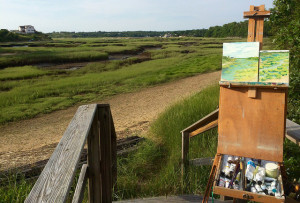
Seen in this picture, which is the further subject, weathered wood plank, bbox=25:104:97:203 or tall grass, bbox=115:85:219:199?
tall grass, bbox=115:85:219:199

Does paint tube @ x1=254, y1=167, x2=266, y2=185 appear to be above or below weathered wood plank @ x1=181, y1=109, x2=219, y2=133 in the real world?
below

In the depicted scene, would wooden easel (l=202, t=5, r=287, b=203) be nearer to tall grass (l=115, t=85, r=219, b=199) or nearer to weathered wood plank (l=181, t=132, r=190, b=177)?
tall grass (l=115, t=85, r=219, b=199)

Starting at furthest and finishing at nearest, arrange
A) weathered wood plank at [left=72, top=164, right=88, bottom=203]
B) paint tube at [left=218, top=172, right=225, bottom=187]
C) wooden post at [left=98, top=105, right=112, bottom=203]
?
wooden post at [left=98, top=105, right=112, bottom=203], paint tube at [left=218, top=172, right=225, bottom=187], weathered wood plank at [left=72, top=164, right=88, bottom=203]

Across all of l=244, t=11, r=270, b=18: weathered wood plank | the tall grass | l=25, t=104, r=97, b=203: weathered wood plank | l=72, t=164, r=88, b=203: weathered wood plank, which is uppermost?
l=244, t=11, r=270, b=18: weathered wood plank

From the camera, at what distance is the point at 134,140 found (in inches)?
249

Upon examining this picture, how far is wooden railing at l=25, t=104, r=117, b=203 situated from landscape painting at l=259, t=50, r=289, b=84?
1433 mm

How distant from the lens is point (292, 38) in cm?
487

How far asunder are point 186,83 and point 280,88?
16.1m

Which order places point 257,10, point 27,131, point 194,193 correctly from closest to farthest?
point 257,10
point 194,193
point 27,131

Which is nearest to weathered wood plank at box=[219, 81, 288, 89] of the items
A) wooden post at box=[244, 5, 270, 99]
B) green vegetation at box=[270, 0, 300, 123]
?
wooden post at box=[244, 5, 270, 99]

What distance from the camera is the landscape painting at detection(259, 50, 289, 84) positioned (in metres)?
2.36

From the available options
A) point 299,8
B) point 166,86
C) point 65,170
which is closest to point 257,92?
point 65,170

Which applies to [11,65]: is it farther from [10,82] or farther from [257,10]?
[257,10]

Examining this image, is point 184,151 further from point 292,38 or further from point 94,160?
point 292,38
